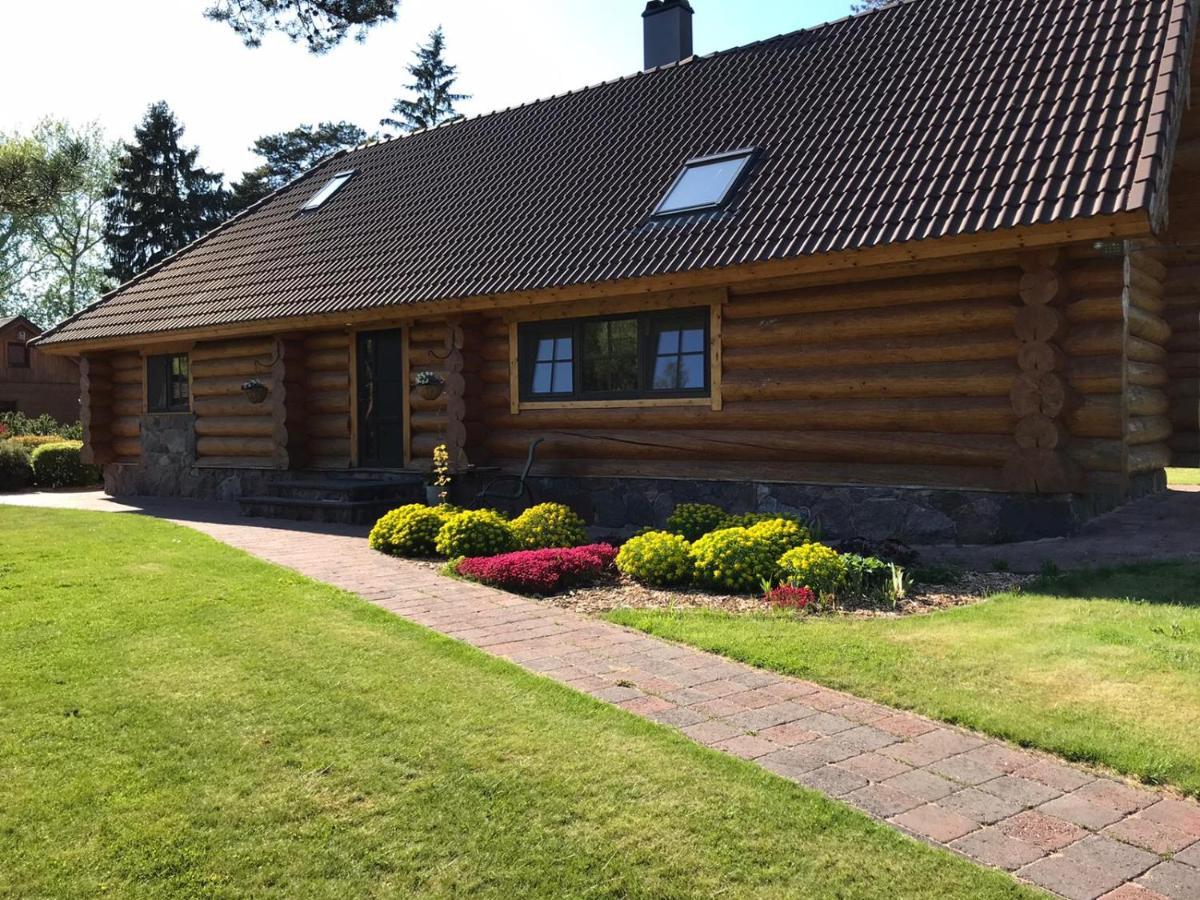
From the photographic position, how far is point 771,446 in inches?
393

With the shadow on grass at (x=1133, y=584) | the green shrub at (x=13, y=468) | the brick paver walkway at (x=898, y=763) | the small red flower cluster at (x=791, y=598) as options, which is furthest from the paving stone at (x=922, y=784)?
the green shrub at (x=13, y=468)

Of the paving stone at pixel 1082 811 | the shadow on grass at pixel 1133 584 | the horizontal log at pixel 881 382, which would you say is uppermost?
the horizontal log at pixel 881 382

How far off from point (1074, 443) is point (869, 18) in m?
6.74

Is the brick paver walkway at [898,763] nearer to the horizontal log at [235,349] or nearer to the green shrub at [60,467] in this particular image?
the horizontal log at [235,349]

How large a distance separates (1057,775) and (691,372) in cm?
734

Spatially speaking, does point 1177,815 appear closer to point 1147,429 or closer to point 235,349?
point 1147,429

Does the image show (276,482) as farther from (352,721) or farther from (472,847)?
(472,847)

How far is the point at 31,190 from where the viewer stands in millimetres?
14555

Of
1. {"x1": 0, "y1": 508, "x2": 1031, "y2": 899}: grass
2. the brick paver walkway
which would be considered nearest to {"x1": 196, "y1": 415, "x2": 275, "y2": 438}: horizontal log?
the brick paver walkway

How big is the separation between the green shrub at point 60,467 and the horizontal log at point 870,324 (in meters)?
14.9

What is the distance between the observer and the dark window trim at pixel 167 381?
53.6 feet

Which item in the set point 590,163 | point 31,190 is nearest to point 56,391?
point 31,190

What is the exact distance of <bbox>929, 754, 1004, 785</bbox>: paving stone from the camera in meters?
3.62

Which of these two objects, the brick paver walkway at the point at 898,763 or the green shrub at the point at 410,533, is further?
the green shrub at the point at 410,533
